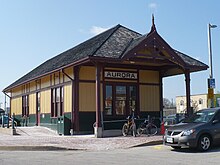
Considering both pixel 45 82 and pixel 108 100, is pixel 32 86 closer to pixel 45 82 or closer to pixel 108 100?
pixel 45 82

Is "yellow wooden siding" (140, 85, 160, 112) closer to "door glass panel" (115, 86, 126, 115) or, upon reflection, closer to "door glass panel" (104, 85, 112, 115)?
"door glass panel" (115, 86, 126, 115)

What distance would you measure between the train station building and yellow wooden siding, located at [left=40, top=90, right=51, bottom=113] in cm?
7

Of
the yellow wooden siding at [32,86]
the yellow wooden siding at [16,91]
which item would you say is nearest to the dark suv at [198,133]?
the yellow wooden siding at [32,86]

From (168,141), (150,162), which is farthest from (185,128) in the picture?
(150,162)

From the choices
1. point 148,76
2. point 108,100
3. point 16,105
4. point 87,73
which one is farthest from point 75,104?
point 16,105

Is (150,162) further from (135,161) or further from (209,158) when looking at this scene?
(209,158)

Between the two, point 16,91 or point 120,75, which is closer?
point 120,75

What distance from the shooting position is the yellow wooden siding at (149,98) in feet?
76.8

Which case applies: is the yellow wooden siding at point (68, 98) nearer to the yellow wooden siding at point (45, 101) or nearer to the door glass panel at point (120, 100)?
the door glass panel at point (120, 100)

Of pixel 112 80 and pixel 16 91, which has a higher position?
pixel 112 80

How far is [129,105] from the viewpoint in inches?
902

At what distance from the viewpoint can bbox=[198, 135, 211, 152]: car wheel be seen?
45.0ft

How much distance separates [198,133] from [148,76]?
1040 centimetres

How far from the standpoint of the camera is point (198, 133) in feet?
44.9
